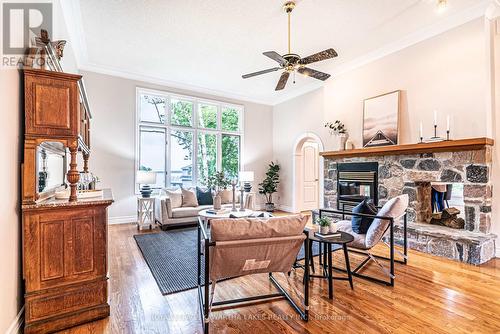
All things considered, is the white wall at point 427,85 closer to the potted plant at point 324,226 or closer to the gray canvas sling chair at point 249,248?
the potted plant at point 324,226

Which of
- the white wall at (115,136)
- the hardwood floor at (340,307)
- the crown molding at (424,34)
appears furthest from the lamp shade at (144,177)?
the crown molding at (424,34)

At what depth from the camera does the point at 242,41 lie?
4336 mm

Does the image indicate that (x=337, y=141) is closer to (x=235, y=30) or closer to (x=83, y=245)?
(x=235, y=30)

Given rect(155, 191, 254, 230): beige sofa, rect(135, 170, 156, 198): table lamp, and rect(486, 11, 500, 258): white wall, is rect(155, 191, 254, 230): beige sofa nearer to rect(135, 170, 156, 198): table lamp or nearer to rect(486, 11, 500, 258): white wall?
rect(135, 170, 156, 198): table lamp

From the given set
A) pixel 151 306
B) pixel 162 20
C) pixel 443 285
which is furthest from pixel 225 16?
pixel 443 285

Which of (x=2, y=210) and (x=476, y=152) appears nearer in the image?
(x=2, y=210)

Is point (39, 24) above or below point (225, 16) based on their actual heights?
below

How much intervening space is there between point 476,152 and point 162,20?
193 inches

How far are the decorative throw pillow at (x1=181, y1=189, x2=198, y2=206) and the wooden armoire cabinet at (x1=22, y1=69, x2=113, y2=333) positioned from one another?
3.36 m

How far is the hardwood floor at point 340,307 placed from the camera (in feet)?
6.40

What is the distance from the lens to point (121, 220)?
18.5 feet

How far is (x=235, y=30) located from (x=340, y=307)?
4.00 meters

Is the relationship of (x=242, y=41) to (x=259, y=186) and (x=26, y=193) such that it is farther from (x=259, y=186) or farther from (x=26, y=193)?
(x=259, y=186)

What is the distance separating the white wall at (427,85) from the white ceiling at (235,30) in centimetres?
Answer: 25
